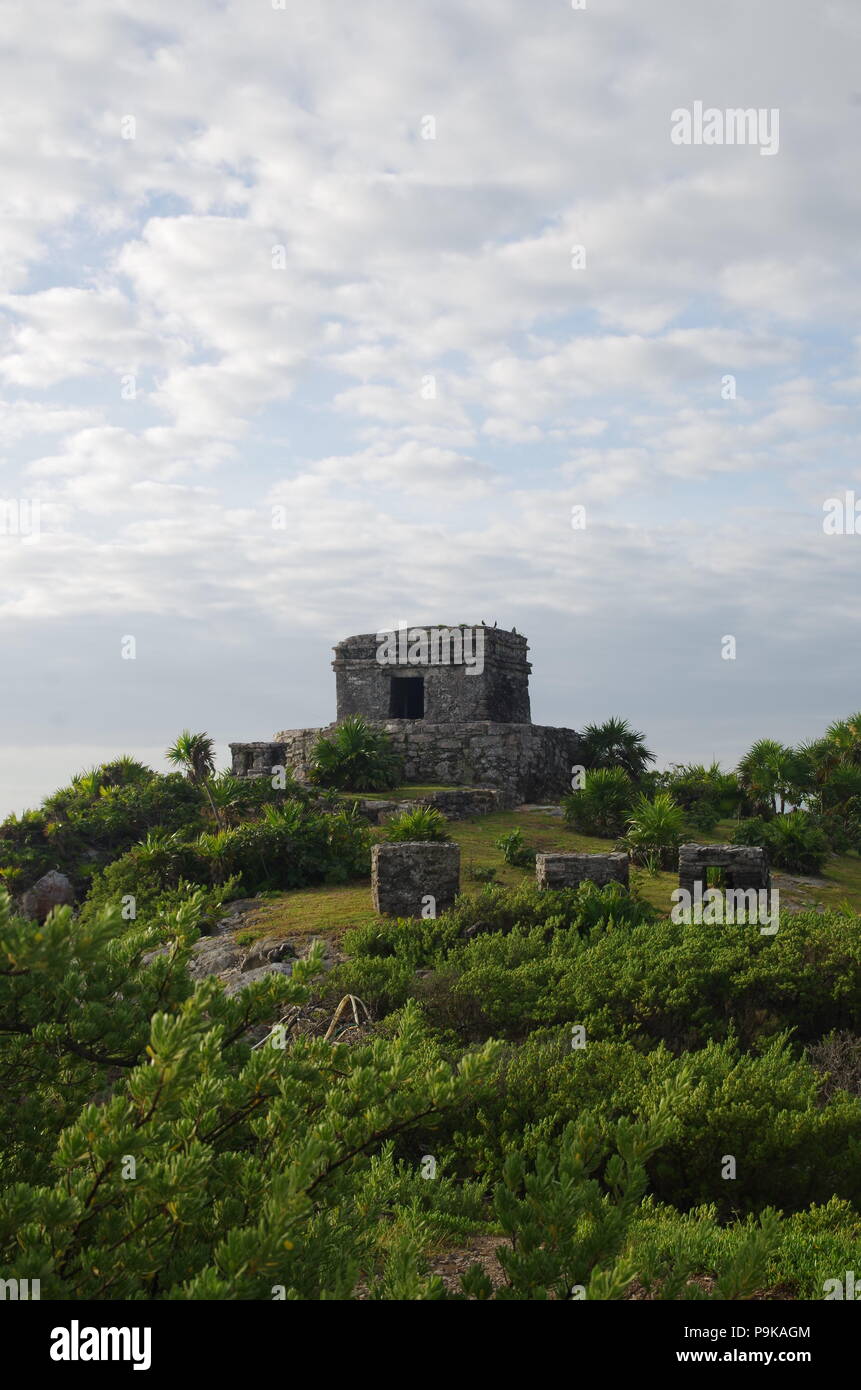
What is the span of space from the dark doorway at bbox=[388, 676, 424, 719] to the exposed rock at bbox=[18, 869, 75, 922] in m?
10.2

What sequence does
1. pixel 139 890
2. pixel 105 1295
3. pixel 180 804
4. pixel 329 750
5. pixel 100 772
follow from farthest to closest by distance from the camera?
1. pixel 100 772
2. pixel 329 750
3. pixel 180 804
4. pixel 139 890
5. pixel 105 1295

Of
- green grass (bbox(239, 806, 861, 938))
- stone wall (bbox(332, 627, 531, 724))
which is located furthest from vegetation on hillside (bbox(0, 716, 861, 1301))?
stone wall (bbox(332, 627, 531, 724))

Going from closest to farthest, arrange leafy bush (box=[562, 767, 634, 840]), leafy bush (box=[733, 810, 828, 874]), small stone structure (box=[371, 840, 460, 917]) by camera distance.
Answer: small stone structure (box=[371, 840, 460, 917])
leafy bush (box=[733, 810, 828, 874])
leafy bush (box=[562, 767, 634, 840])

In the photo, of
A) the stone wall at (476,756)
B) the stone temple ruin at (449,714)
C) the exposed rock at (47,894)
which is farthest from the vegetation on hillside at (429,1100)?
the stone temple ruin at (449,714)

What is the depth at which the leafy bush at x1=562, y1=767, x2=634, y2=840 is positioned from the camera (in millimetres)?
19094

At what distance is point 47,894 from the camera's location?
54.6 ft

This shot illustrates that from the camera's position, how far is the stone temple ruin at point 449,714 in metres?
22.6

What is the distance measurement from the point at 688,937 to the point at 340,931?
12.7 feet

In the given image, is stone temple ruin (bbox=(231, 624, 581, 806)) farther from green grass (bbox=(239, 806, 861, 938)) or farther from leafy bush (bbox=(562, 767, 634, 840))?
leafy bush (bbox=(562, 767, 634, 840))

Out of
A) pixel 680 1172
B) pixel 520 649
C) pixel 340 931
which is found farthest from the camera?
pixel 520 649

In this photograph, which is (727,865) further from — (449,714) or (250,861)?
(449,714)
